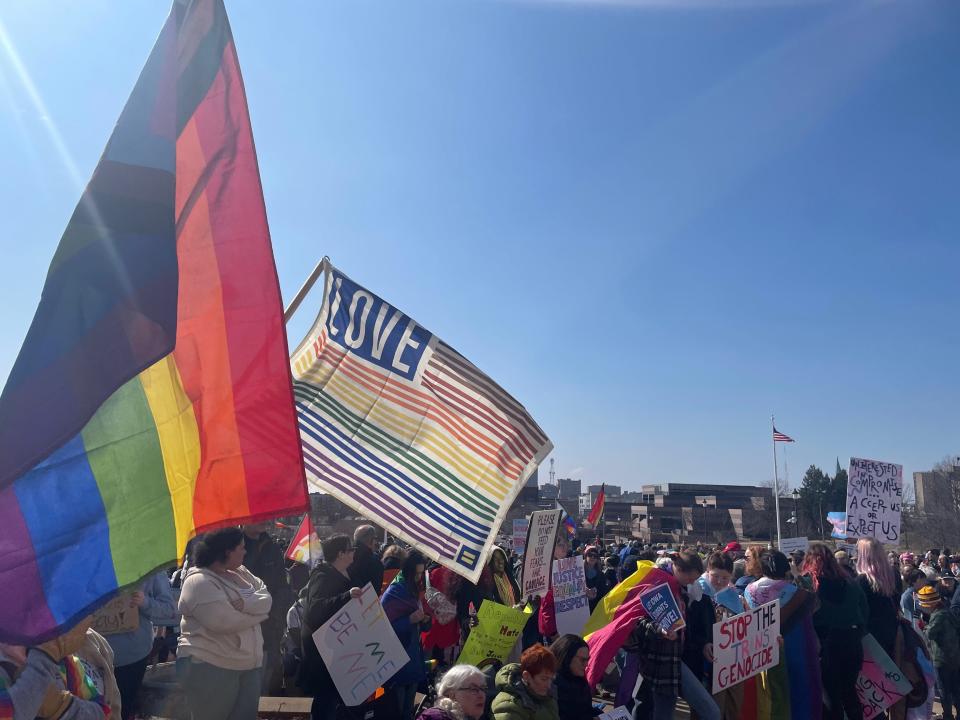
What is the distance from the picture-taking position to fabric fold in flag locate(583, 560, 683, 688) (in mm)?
6168

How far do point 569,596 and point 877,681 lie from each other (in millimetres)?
3341

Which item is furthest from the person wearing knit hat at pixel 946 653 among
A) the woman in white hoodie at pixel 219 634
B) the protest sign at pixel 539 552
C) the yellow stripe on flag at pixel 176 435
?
the yellow stripe on flag at pixel 176 435

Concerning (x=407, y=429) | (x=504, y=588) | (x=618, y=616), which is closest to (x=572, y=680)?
(x=618, y=616)

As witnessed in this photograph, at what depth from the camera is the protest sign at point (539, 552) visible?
24.9ft

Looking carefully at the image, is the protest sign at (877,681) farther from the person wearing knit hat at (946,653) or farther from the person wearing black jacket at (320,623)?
the person wearing black jacket at (320,623)

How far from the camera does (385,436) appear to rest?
5957mm

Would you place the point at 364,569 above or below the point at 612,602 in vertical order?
above

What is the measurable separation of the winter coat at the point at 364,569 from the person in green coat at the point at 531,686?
162 cm

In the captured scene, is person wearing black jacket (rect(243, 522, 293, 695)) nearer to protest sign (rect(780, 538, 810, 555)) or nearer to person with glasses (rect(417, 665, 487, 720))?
person with glasses (rect(417, 665, 487, 720))

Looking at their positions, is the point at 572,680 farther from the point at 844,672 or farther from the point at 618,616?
the point at 844,672

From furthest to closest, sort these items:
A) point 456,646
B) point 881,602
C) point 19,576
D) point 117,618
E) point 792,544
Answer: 1. point 792,544
2. point 456,646
3. point 881,602
4. point 117,618
5. point 19,576

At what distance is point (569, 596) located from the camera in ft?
29.8

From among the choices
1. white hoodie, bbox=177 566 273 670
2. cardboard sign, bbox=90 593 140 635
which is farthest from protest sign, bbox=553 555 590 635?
cardboard sign, bbox=90 593 140 635

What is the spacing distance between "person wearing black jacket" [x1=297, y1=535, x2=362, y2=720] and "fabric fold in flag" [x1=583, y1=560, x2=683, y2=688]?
2020 millimetres
